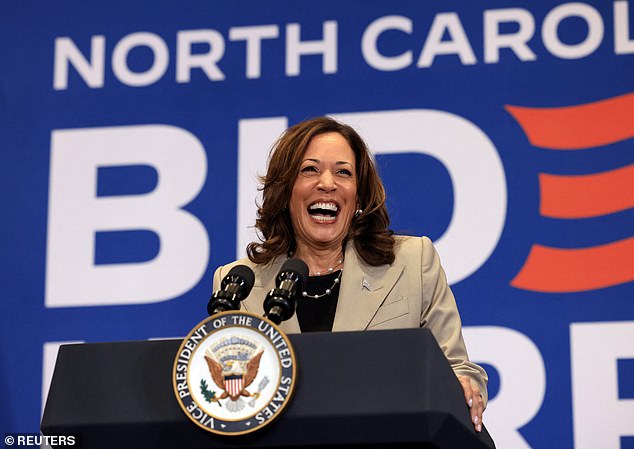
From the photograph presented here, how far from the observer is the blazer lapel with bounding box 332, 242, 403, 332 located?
2275 millimetres

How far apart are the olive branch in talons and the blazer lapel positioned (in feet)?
2.26

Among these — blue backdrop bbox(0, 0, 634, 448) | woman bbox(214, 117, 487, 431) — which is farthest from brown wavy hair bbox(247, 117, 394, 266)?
blue backdrop bbox(0, 0, 634, 448)

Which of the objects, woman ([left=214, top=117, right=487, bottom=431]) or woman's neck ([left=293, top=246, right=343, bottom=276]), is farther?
woman's neck ([left=293, top=246, right=343, bottom=276])

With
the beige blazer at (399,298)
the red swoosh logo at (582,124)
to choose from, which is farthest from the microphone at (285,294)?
the red swoosh logo at (582,124)

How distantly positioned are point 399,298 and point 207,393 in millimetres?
786

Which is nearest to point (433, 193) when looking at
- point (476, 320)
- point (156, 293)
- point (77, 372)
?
point (476, 320)

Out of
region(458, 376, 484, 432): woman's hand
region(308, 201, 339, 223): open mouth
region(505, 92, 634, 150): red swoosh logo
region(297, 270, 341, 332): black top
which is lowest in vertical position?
region(458, 376, 484, 432): woman's hand

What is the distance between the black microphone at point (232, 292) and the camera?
1768mm

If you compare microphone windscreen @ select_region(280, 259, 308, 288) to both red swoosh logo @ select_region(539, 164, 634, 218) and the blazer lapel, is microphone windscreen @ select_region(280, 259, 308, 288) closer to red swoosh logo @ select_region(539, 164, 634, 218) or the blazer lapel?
the blazer lapel

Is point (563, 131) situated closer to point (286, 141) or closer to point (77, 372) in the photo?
point (286, 141)

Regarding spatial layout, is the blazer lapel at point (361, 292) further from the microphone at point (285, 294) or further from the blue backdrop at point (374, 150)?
the blue backdrop at point (374, 150)

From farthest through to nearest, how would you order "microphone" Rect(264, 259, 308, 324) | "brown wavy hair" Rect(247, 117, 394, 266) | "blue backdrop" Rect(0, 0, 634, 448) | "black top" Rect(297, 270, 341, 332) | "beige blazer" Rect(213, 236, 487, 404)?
"blue backdrop" Rect(0, 0, 634, 448) < "brown wavy hair" Rect(247, 117, 394, 266) < "black top" Rect(297, 270, 341, 332) < "beige blazer" Rect(213, 236, 487, 404) < "microphone" Rect(264, 259, 308, 324)

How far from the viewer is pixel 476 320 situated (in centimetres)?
335

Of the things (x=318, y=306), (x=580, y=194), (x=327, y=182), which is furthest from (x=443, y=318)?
(x=580, y=194)
